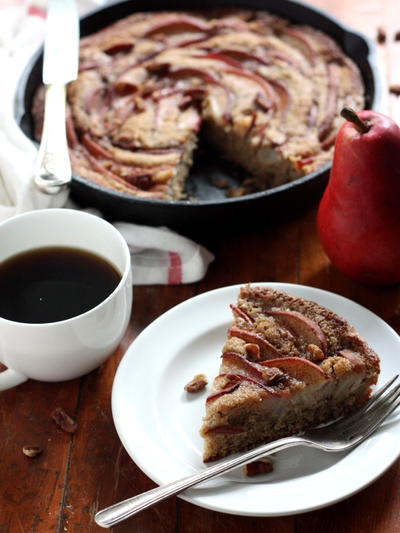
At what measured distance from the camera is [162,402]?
5.59ft

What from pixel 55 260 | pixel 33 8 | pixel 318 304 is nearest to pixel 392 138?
pixel 318 304

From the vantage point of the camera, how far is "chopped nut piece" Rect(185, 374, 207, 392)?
68.2 inches

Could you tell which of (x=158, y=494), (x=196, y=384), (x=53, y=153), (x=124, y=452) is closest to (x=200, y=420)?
(x=196, y=384)

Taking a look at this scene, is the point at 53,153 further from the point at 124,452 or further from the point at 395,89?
the point at 395,89

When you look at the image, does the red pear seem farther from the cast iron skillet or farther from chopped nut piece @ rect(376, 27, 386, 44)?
chopped nut piece @ rect(376, 27, 386, 44)

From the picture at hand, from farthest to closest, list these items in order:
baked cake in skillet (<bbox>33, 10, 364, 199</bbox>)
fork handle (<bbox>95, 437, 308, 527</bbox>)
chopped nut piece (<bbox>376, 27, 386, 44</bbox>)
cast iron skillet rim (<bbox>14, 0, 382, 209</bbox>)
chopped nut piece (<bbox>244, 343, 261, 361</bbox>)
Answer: chopped nut piece (<bbox>376, 27, 386, 44</bbox>) → baked cake in skillet (<bbox>33, 10, 364, 199</bbox>) → cast iron skillet rim (<bbox>14, 0, 382, 209</bbox>) → chopped nut piece (<bbox>244, 343, 261, 361</bbox>) → fork handle (<bbox>95, 437, 308, 527</bbox>)

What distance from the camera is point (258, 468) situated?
1.55 m

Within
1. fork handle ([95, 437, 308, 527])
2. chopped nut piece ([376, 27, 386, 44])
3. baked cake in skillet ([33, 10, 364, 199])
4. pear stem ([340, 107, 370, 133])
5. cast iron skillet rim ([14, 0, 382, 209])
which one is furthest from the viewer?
chopped nut piece ([376, 27, 386, 44])

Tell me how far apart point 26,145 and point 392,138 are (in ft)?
3.71

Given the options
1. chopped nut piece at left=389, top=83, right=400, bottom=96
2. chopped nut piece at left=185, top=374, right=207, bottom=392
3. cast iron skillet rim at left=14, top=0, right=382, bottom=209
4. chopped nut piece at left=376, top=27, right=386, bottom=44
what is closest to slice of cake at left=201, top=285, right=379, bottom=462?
chopped nut piece at left=185, top=374, right=207, bottom=392

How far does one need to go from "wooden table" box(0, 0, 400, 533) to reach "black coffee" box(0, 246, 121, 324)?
0.83 feet

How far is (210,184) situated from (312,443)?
3.85ft

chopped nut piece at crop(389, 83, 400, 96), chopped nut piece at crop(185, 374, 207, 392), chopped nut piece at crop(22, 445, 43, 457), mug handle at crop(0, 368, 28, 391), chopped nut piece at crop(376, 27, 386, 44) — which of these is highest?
chopped nut piece at crop(376, 27, 386, 44)

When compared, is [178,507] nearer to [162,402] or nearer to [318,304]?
[162,402]
